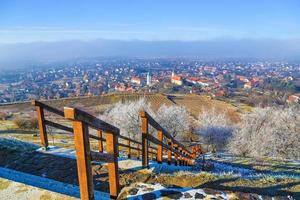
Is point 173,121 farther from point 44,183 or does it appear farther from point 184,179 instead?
point 44,183

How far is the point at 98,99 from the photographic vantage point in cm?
5816

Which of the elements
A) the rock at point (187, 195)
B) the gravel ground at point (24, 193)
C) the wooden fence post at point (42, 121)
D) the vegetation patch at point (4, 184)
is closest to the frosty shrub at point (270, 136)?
the wooden fence post at point (42, 121)

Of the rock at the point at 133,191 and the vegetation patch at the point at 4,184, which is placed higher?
the rock at the point at 133,191

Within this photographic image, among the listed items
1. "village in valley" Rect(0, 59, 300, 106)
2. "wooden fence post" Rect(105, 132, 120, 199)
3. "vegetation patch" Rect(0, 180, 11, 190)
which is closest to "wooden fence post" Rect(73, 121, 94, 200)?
"wooden fence post" Rect(105, 132, 120, 199)

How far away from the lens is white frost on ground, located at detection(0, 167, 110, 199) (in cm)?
551

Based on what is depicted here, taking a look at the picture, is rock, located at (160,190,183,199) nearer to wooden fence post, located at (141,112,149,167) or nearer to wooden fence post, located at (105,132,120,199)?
wooden fence post, located at (105,132,120,199)

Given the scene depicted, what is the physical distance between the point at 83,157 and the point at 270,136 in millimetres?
22590

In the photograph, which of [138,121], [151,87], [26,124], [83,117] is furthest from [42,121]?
[151,87]

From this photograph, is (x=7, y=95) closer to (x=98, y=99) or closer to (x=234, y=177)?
(x=98, y=99)

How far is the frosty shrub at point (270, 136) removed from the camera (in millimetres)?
22469

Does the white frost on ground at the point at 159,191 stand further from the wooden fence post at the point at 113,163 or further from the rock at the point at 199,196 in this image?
the wooden fence post at the point at 113,163

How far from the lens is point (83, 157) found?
369cm

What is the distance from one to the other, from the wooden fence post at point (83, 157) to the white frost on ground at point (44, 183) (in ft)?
4.20

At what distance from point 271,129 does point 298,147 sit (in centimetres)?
262
